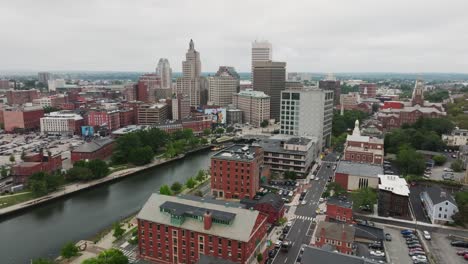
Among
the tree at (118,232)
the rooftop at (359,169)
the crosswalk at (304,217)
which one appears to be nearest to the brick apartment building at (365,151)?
the rooftop at (359,169)

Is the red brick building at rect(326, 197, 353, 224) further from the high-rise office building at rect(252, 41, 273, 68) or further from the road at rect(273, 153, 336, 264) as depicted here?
the high-rise office building at rect(252, 41, 273, 68)

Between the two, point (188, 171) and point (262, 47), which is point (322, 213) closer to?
point (188, 171)

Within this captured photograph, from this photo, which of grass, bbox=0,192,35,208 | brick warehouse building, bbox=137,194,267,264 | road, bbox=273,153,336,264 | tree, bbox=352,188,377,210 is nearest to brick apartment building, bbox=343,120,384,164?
road, bbox=273,153,336,264

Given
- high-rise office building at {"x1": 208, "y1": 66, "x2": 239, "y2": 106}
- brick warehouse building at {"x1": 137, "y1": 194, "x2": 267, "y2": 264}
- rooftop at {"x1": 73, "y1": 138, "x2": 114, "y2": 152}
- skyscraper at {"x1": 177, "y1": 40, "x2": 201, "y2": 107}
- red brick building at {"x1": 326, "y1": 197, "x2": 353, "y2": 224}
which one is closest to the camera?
brick warehouse building at {"x1": 137, "y1": 194, "x2": 267, "y2": 264}

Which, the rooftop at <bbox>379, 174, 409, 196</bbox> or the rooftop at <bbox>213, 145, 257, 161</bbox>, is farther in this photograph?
the rooftop at <bbox>213, 145, 257, 161</bbox>

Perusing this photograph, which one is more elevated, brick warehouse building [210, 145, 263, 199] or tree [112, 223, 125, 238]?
brick warehouse building [210, 145, 263, 199]

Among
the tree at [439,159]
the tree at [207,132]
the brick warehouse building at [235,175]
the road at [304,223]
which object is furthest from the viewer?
the tree at [207,132]

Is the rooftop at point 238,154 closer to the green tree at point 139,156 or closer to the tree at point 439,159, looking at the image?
the green tree at point 139,156
